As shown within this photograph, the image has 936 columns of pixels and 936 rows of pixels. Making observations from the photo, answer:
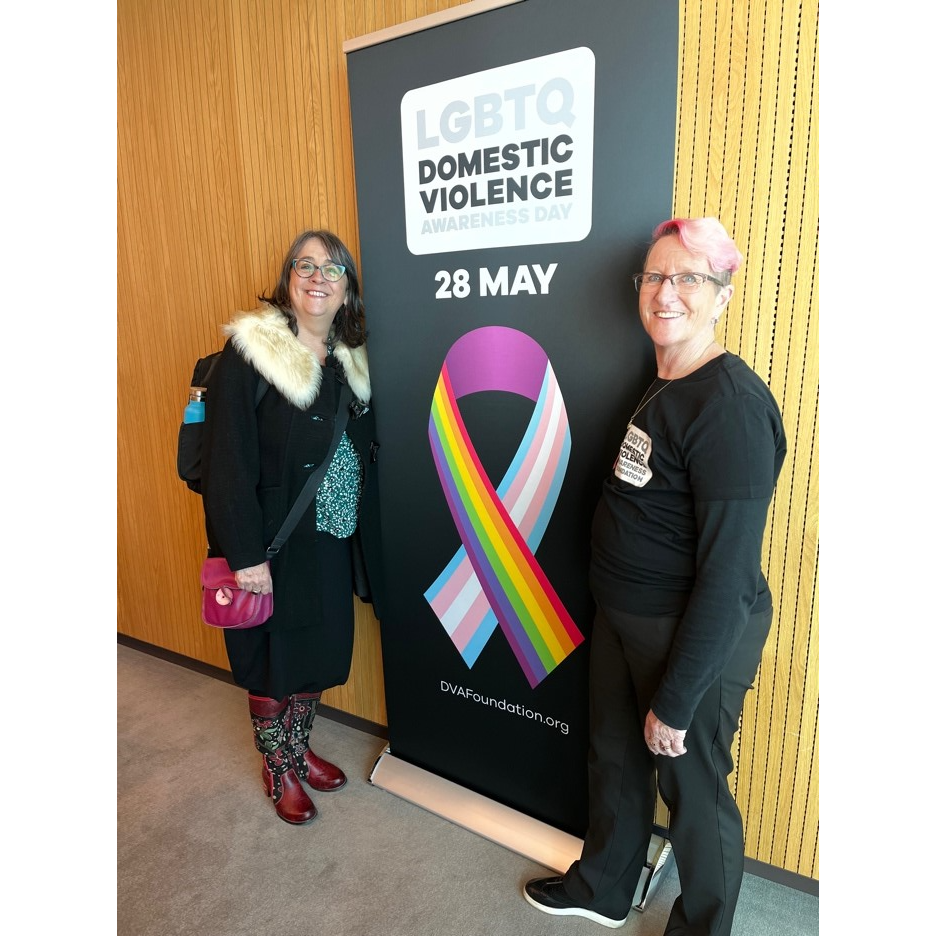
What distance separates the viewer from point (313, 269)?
2.01 metres

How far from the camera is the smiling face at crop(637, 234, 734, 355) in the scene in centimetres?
146

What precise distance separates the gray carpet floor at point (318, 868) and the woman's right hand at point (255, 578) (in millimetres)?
864

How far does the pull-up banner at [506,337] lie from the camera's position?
166cm

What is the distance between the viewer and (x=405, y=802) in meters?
2.35

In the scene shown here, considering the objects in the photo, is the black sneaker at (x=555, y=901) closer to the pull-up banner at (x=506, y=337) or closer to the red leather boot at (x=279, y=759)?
the pull-up banner at (x=506, y=337)

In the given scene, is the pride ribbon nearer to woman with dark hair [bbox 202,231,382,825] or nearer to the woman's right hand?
woman with dark hair [bbox 202,231,382,825]

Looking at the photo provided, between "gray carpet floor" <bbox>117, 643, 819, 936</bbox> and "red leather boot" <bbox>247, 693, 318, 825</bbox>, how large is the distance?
5 centimetres

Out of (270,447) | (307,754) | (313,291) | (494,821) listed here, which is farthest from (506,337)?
(307,754)

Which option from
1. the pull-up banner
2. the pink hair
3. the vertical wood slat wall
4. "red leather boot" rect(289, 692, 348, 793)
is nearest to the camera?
the pink hair

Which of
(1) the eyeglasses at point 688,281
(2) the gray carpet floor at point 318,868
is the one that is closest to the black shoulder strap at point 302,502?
(2) the gray carpet floor at point 318,868

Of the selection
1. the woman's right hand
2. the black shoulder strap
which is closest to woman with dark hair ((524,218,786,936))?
the black shoulder strap

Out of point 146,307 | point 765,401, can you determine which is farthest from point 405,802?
point 146,307

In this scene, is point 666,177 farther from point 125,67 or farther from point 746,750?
point 125,67

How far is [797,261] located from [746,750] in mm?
1324
